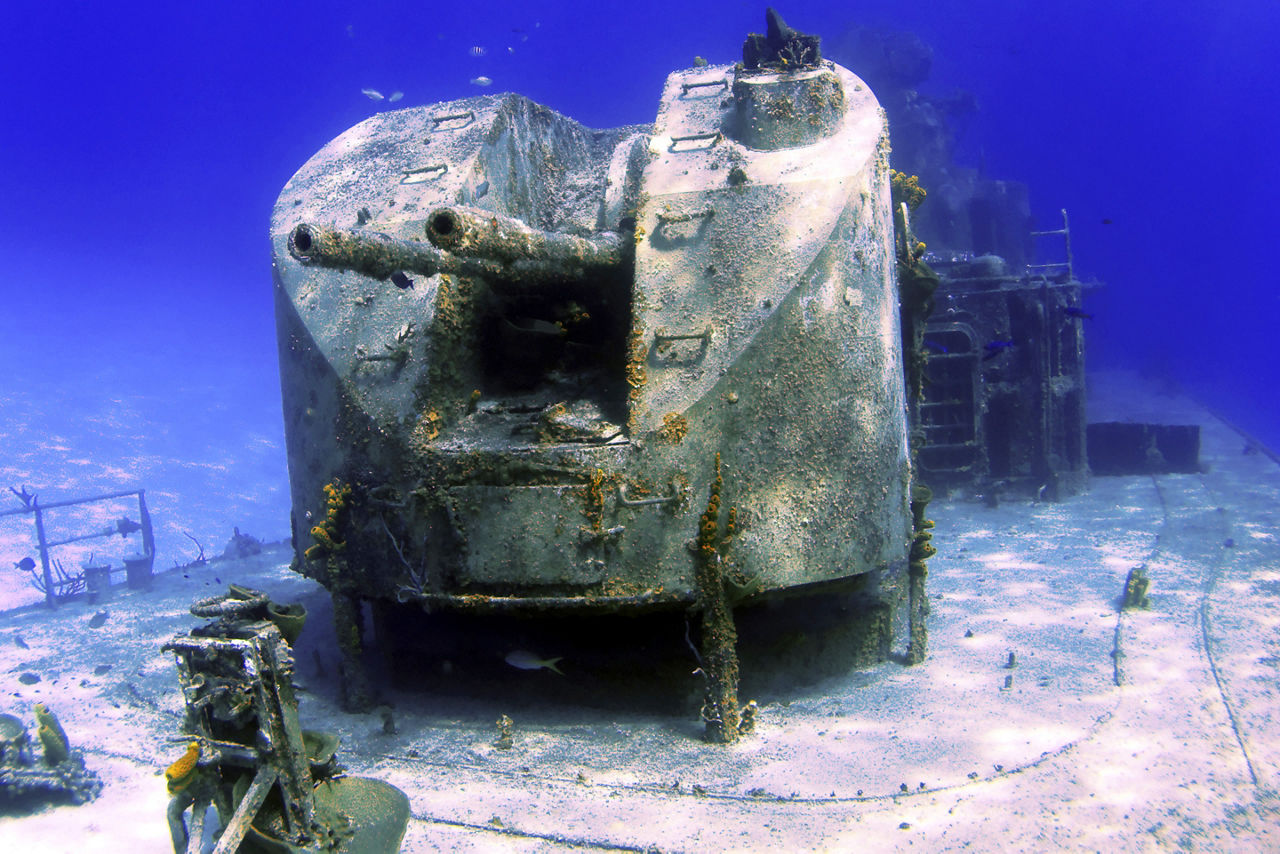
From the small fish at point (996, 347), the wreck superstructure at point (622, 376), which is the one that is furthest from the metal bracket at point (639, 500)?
the small fish at point (996, 347)

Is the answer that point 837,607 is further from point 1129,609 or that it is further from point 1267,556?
point 1267,556

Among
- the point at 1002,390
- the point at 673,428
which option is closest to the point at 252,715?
the point at 673,428

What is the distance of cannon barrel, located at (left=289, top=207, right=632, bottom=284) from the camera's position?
3295 mm

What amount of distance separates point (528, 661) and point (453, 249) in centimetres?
255

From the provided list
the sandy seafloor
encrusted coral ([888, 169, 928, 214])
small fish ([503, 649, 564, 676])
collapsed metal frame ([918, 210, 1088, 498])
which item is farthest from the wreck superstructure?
collapsed metal frame ([918, 210, 1088, 498])

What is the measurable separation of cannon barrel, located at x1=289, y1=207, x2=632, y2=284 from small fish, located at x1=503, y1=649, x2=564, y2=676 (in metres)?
2.26

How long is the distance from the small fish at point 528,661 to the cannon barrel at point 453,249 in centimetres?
226

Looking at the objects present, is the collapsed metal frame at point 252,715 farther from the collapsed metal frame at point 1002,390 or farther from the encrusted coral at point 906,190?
the collapsed metal frame at point 1002,390

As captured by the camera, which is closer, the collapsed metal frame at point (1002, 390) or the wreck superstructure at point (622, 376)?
the wreck superstructure at point (622, 376)

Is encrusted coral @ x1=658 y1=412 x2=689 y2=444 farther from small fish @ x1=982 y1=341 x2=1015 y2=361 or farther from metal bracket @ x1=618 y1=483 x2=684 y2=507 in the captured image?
small fish @ x1=982 y1=341 x2=1015 y2=361

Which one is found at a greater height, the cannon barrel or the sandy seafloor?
the cannon barrel

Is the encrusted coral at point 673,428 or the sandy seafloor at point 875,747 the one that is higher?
the encrusted coral at point 673,428

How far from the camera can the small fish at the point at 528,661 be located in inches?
189

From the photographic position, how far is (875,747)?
421cm
